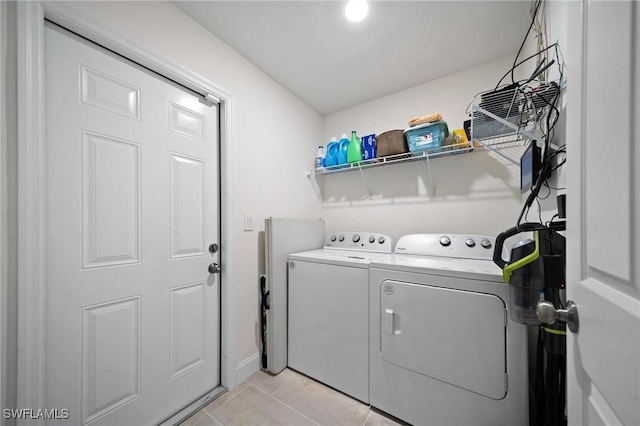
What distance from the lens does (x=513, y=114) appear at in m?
1.32

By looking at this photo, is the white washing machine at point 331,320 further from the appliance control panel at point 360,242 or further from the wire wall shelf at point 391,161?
the wire wall shelf at point 391,161

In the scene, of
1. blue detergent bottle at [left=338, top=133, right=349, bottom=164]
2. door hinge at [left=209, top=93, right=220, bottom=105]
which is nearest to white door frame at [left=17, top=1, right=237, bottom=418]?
door hinge at [left=209, top=93, right=220, bottom=105]

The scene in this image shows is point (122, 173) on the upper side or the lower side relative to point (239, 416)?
upper

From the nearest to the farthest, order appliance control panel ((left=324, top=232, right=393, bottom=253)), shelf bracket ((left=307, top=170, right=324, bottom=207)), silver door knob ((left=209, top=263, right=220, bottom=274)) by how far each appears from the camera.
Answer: silver door knob ((left=209, top=263, right=220, bottom=274)) → appliance control panel ((left=324, top=232, right=393, bottom=253)) → shelf bracket ((left=307, top=170, right=324, bottom=207))

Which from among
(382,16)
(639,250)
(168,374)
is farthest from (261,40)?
(168,374)

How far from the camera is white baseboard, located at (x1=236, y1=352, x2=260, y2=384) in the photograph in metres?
1.65

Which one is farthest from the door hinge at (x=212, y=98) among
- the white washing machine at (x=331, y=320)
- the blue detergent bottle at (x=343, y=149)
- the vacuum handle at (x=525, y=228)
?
the vacuum handle at (x=525, y=228)

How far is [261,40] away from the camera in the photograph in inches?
64.0

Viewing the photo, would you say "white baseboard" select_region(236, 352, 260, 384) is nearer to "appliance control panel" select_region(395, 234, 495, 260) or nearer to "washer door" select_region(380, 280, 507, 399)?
"washer door" select_region(380, 280, 507, 399)

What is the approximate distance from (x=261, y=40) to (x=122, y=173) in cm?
128

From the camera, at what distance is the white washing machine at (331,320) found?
1.48 meters

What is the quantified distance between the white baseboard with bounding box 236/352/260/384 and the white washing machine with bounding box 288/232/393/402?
0.26 m

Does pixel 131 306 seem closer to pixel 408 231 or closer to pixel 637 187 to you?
pixel 637 187

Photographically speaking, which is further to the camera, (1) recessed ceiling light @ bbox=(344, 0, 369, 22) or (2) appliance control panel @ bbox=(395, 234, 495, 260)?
(2) appliance control panel @ bbox=(395, 234, 495, 260)
